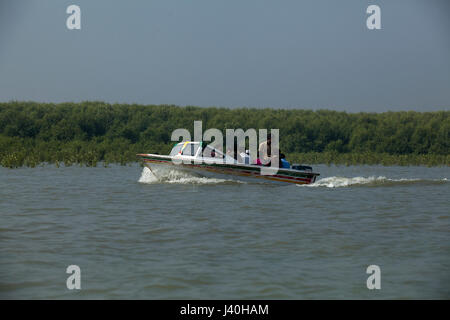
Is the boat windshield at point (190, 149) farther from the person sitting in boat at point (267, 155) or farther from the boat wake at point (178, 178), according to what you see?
the person sitting in boat at point (267, 155)

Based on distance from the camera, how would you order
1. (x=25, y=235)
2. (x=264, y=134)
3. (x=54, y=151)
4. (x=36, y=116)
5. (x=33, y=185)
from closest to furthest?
(x=25, y=235)
(x=33, y=185)
(x=54, y=151)
(x=264, y=134)
(x=36, y=116)

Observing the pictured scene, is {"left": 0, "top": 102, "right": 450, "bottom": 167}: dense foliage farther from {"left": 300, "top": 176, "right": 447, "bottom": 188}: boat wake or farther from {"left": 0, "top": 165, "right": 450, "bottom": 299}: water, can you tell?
{"left": 0, "top": 165, "right": 450, "bottom": 299}: water

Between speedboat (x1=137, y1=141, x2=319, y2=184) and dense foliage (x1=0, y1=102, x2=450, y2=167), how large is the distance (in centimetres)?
2212

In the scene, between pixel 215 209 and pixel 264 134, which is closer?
pixel 215 209

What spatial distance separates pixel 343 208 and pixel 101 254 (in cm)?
854

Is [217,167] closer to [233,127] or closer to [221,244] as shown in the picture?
[221,244]

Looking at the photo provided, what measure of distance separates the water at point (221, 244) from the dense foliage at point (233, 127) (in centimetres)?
2784

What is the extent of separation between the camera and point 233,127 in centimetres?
6606

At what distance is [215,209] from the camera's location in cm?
1606

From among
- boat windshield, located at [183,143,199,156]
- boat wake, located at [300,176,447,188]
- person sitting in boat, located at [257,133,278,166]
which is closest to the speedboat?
boat windshield, located at [183,143,199,156]

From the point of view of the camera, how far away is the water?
8.08 m

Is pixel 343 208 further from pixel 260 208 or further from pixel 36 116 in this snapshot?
pixel 36 116

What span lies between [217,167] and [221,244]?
12.6 m
